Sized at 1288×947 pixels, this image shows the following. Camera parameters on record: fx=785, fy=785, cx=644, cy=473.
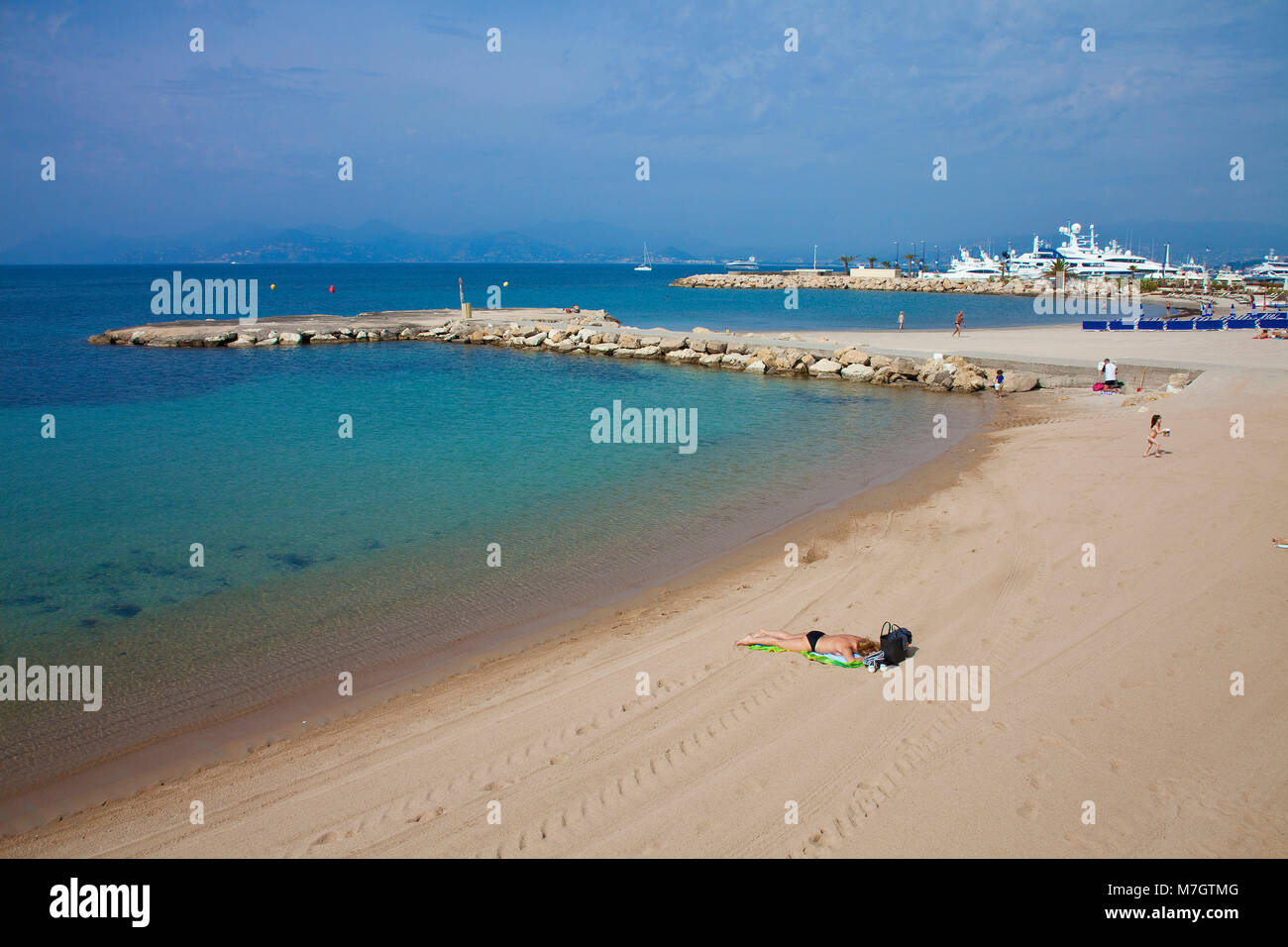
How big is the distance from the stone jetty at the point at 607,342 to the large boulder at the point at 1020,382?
1.3 inches

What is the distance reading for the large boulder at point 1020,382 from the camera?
2527cm

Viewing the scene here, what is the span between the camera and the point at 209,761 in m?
6.79

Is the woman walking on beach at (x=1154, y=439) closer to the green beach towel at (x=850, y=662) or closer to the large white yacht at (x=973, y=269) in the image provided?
the green beach towel at (x=850, y=662)

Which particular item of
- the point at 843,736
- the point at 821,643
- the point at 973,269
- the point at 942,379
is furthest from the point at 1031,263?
the point at 843,736

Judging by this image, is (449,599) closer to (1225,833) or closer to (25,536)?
(25,536)

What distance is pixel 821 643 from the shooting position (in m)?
7.61

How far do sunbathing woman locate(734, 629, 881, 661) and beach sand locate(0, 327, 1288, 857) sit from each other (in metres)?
0.20

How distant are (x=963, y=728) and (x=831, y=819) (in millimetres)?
1644

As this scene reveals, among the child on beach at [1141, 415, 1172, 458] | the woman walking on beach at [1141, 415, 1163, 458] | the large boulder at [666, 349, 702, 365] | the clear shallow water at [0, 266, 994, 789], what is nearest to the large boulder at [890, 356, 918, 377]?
the clear shallow water at [0, 266, 994, 789]

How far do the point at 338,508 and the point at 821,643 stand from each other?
9353 mm

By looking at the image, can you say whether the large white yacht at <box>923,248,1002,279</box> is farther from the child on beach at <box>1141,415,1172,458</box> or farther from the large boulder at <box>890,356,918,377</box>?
the child on beach at <box>1141,415,1172,458</box>

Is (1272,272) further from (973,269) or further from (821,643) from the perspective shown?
(821,643)

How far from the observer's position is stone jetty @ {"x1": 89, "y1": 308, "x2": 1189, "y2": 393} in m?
26.9

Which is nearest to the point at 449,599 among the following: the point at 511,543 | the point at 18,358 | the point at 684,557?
the point at 511,543
